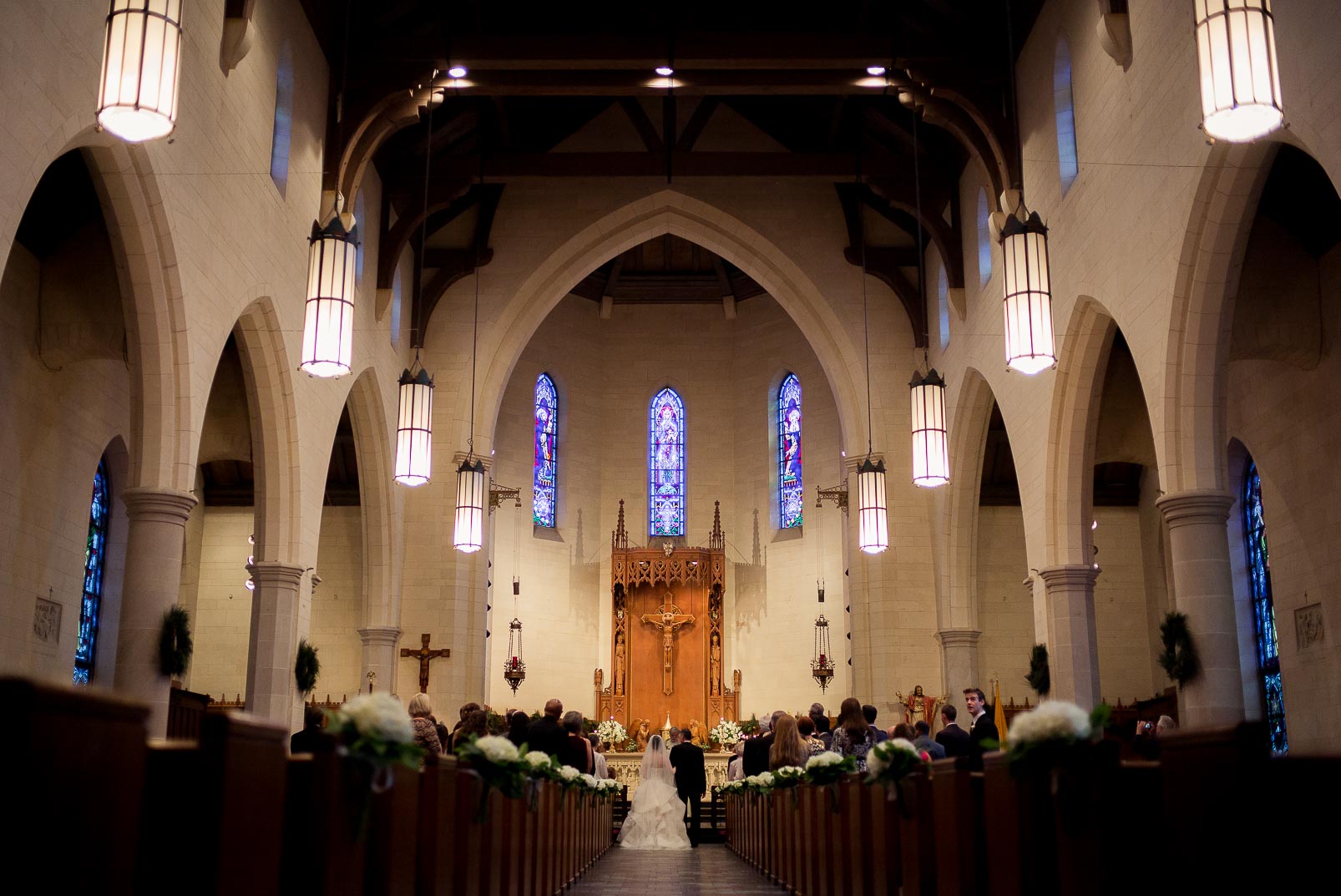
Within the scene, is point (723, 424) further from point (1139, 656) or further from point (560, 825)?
point (560, 825)

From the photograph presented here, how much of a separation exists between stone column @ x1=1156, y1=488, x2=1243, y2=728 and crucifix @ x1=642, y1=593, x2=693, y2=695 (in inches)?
509

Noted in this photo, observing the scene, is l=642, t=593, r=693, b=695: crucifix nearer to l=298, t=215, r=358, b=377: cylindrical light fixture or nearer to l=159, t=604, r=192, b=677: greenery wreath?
l=159, t=604, r=192, b=677: greenery wreath

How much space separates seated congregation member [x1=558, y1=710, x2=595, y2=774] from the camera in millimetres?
11750

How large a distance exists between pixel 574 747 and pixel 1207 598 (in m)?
5.90

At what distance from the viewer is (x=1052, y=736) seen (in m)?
4.07

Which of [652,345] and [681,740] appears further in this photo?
[652,345]

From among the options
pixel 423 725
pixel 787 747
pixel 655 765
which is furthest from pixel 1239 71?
pixel 655 765

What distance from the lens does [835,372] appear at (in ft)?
63.5

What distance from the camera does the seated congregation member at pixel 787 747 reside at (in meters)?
10.5

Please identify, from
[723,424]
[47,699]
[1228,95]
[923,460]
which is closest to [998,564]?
[723,424]

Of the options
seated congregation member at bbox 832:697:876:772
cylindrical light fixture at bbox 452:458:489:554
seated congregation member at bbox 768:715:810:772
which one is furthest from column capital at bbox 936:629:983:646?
seated congregation member at bbox 832:697:876:772

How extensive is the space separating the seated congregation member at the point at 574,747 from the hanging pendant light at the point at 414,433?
3039 mm

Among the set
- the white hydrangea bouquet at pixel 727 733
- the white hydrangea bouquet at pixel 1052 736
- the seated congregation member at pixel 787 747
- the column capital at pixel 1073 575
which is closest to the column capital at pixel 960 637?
the white hydrangea bouquet at pixel 727 733

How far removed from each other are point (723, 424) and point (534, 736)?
14.3 m
